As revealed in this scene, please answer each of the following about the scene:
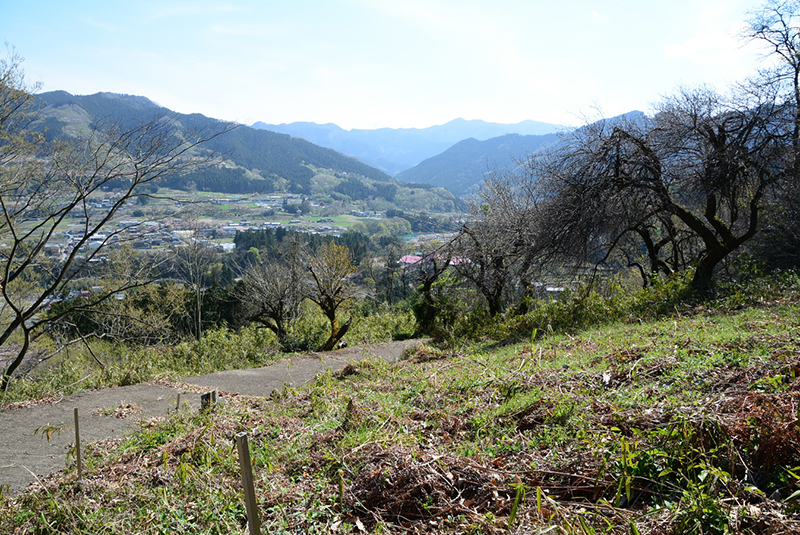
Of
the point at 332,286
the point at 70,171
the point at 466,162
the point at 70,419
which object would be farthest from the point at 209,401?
the point at 466,162

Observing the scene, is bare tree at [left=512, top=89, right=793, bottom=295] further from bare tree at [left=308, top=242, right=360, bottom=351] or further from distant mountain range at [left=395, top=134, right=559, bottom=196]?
distant mountain range at [left=395, top=134, right=559, bottom=196]

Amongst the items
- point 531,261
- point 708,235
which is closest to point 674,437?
point 531,261

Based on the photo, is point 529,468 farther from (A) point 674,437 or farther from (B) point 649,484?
(A) point 674,437

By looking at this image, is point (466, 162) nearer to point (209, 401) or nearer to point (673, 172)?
point (673, 172)

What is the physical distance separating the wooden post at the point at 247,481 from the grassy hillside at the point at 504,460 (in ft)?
1.89

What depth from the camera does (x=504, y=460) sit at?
2.89 metres

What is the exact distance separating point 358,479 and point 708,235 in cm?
951

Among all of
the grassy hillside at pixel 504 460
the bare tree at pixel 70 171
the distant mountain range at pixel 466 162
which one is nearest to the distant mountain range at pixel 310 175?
the distant mountain range at pixel 466 162

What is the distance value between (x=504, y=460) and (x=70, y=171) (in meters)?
7.64

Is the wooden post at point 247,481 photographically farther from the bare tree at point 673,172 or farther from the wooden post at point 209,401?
the bare tree at point 673,172

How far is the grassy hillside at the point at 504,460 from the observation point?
220cm

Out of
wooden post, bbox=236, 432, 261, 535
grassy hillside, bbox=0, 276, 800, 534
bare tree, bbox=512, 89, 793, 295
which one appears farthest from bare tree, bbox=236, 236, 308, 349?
wooden post, bbox=236, 432, 261, 535

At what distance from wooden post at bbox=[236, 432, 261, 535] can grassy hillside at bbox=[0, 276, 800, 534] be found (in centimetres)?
58

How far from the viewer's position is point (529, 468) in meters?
2.72
